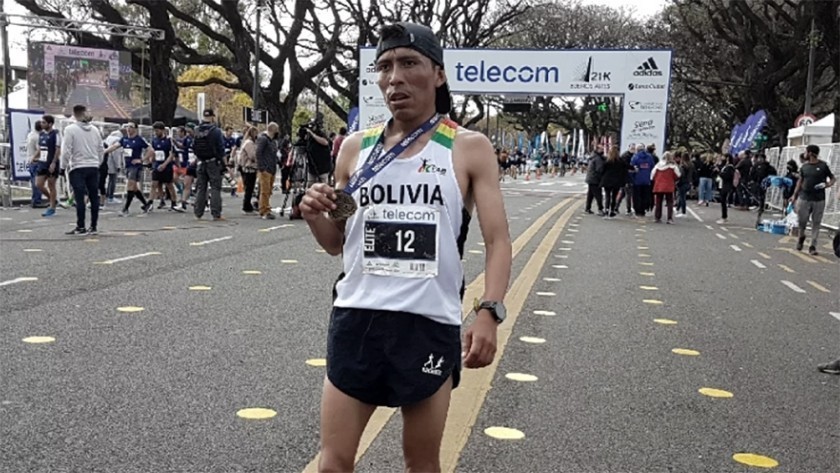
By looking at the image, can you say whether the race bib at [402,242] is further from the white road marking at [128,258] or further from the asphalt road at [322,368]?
the white road marking at [128,258]

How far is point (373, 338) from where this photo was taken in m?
2.39

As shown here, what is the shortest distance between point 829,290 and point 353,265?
28.6 feet

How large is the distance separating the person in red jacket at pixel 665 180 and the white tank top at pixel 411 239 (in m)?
16.7

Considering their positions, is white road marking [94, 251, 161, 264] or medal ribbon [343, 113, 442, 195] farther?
white road marking [94, 251, 161, 264]

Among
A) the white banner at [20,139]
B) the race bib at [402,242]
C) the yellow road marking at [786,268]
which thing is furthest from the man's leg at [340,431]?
the white banner at [20,139]

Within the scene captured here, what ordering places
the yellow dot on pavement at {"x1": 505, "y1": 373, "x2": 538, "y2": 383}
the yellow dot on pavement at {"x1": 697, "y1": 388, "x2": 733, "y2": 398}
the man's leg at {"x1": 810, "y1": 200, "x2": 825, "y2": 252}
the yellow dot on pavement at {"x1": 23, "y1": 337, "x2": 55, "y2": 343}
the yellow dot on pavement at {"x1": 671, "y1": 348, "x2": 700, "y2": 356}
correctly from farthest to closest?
the man's leg at {"x1": 810, "y1": 200, "x2": 825, "y2": 252} → the yellow dot on pavement at {"x1": 671, "y1": 348, "x2": 700, "y2": 356} → the yellow dot on pavement at {"x1": 23, "y1": 337, "x2": 55, "y2": 343} → the yellow dot on pavement at {"x1": 505, "y1": 373, "x2": 538, "y2": 383} → the yellow dot on pavement at {"x1": 697, "y1": 388, "x2": 733, "y2": 398}

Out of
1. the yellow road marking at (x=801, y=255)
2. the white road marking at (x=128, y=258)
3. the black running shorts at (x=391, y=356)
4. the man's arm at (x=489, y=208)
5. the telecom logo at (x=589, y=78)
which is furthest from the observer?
the telecom logo at (x=589, y=78)

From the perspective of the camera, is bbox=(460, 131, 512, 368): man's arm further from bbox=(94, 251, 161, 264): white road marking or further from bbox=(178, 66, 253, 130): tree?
bbox=(178, 66, 253, 130): tree

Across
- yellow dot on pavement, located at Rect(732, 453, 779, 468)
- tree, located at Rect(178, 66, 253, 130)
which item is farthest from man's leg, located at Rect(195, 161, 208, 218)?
tree, located at Rect(178, 66, 253, 130)

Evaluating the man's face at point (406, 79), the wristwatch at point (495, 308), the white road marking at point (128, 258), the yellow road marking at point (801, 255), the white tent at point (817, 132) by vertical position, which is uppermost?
the white tent at point (817, 132)

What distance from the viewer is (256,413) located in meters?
4.23

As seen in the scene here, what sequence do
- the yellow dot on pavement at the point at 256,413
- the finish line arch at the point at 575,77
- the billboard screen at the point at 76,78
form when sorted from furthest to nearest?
1. the billboard screen at the point at 76,78
2. the finish line arch at the point at 575,77
3. the yellow dot on pavement at the point at 256,413

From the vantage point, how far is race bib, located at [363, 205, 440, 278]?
7.88 ft

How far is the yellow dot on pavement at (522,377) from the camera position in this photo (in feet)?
16.8
